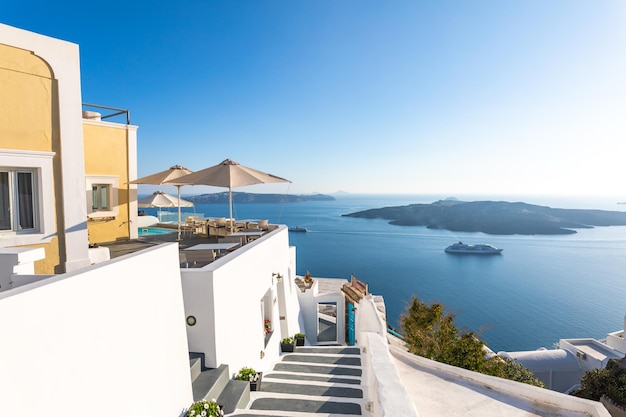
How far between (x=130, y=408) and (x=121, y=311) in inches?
38.0

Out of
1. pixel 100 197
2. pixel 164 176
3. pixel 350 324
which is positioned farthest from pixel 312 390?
pixel 350 324

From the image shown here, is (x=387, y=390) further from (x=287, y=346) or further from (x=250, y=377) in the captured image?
(x=287, y=346)

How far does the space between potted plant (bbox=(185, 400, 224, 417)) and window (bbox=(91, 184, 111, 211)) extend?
732cm

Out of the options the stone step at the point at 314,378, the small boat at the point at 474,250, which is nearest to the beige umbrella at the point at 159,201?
the stone step at the point at 314,378

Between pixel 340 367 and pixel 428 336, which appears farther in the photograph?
pixel 428 336

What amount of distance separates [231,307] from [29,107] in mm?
4381

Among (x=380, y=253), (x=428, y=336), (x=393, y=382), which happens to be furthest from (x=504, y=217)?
(x=393, y=382)

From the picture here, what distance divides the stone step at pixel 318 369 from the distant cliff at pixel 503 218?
120m

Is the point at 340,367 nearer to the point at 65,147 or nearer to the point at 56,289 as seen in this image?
the point at 56,289

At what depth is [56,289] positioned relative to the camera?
235cm

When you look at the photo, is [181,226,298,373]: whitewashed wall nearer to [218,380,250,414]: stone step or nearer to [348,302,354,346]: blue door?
[218,380,250,414]: stone step

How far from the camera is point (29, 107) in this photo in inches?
185

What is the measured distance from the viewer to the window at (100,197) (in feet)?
29.1

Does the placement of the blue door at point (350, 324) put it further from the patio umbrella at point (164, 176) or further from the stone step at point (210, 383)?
the stone step at point (210, 383)
